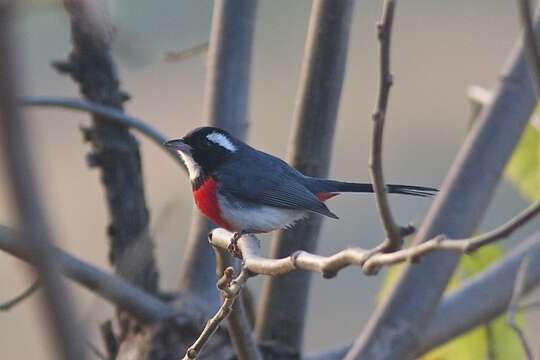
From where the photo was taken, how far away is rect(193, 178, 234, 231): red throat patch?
3.82 meters

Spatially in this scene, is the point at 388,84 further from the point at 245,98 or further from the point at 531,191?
the point at 531,191

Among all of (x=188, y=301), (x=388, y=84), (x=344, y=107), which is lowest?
(x=344, y=107)

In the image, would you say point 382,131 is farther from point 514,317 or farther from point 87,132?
point 87,132

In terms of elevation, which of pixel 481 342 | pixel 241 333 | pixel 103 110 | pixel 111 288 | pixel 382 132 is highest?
pixel 382 132

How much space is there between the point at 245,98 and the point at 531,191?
1348mm

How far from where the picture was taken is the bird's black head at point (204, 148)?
3.77 m

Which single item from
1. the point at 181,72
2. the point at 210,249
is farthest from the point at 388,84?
the point at 181,72

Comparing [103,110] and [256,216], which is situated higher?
[103,110]

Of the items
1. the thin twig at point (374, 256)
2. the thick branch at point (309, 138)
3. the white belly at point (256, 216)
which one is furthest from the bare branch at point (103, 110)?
the thin twig at point (374, 256)

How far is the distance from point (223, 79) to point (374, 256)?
237 centimetres

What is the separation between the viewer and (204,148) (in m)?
3.96

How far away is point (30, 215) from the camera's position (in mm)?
656

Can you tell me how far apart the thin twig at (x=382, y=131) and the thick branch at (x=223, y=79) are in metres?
2.14

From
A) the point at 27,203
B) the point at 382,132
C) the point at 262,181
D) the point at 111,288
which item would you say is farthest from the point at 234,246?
the point at 27,203
